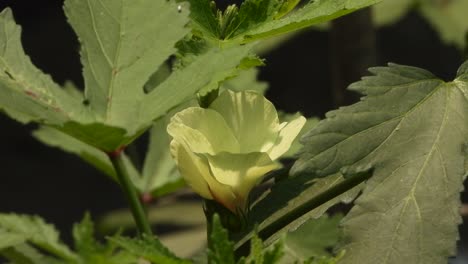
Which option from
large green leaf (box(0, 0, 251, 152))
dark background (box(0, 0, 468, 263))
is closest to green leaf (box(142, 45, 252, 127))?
large green leaf (box(0, 0, 251, 152))

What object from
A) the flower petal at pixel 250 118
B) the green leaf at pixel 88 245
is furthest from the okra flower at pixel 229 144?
the green leaf at pixel 88 245

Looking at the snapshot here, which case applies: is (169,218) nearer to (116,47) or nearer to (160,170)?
(160,170)

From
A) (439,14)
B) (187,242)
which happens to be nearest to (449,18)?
(439,14)

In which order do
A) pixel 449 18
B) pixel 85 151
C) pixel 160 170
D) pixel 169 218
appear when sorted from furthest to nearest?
pixel 169 218 → pixel 449 18 → pixel 160 170 → pixel 85 151

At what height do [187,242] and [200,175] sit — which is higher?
[200,175]

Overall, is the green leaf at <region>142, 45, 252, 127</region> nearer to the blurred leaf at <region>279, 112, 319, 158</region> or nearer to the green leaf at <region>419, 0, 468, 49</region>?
the blurred leaf at <region>279, 112, 319, 158</region>

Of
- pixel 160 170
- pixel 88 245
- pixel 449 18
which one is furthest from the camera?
pixel 449 18

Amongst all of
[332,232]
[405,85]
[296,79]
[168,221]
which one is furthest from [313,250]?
[296,79]
